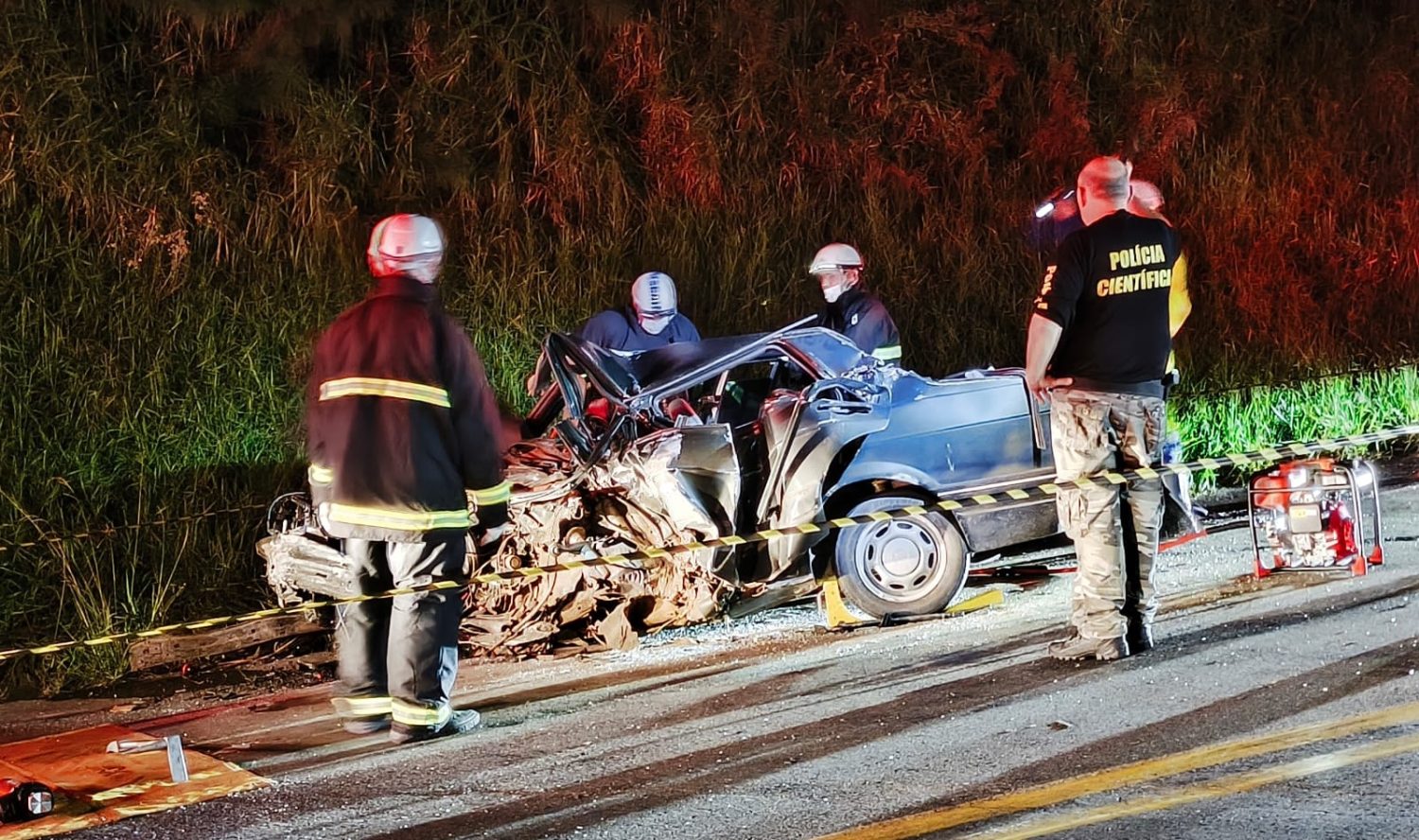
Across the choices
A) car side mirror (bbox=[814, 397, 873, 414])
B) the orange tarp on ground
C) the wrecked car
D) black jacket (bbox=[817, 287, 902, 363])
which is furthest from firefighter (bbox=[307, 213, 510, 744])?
black jacket (bbox=[817, 287, 902, 363])

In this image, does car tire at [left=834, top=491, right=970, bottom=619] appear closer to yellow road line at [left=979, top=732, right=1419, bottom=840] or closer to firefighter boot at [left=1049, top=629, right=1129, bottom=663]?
firefighter boot at [left=1049, top=629, right=1129, bottom=663]

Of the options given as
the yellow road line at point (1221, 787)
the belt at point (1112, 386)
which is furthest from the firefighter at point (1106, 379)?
the yellow road line at point (1221, 787)

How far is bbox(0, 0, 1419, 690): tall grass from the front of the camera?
9.46 metres

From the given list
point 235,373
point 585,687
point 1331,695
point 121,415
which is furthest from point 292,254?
point 1331,695

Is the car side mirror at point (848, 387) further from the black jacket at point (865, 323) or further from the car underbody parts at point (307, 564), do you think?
the car underbody parts at point (307, 564)

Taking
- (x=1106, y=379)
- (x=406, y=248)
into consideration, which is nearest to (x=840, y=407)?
(x=1106, y=379)

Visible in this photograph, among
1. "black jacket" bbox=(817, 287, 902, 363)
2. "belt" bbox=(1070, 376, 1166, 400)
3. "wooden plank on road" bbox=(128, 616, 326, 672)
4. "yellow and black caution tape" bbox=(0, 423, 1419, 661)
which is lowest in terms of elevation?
"wooden plank on road" bbox=(128, 616, 326, 672)

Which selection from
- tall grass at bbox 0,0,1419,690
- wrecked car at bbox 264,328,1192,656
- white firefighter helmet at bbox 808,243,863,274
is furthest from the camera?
white firefighter helmet at bbox 808,243,863,274

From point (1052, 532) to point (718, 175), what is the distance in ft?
18.6

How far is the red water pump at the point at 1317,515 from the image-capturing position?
7230 mm

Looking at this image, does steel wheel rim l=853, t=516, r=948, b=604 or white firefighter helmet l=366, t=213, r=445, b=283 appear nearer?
white firefighter helmet l=366, t=213, r=445, b=283

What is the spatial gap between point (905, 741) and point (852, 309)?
15.1ft

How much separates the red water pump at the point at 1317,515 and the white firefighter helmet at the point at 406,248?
160 inches

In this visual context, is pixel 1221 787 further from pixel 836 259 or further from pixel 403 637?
pixel 836 259
